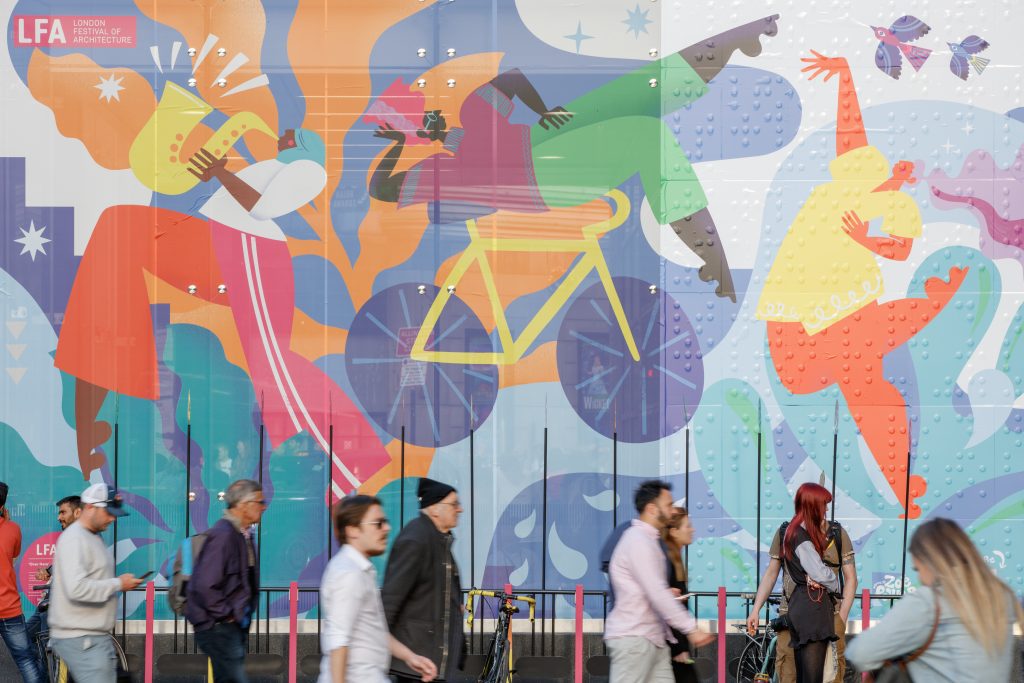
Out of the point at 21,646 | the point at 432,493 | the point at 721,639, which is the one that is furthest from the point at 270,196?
the point at 721,639

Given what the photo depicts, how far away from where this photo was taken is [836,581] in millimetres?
7641

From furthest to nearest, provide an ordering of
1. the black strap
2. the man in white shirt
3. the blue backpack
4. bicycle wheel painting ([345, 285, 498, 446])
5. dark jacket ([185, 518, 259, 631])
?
bicycle wheel painting ([345, 285, 498, 446])
the black strap
the blue backpack
dark jacket ([185, 518, 259, 631])
the man in white shirt

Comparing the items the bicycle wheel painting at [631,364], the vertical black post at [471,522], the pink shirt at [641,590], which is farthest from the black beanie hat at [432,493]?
the bicycle wheel painting at [631,364]

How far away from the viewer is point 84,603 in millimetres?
6848

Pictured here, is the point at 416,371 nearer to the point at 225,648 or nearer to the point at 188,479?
the point at 188,479

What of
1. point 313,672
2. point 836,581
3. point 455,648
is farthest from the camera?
point 313,672

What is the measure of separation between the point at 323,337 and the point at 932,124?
18.0ft

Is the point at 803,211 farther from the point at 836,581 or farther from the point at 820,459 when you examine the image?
the point at 836,581

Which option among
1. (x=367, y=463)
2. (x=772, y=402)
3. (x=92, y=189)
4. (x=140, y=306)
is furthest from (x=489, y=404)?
(x=92, y=189)

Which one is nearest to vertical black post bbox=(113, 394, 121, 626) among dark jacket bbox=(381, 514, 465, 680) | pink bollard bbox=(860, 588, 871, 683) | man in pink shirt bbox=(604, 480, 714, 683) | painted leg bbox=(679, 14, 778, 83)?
dark jacket bbox=(381, 514, 465, 680)

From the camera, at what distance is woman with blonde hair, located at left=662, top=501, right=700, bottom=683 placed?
6.63 metres

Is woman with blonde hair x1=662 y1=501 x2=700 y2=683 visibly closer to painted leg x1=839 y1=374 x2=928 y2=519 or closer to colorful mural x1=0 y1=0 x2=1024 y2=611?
colorful mural x1=0 y1=0 x2=1024 y2=611

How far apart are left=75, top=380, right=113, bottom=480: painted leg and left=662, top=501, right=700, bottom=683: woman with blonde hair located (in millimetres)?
5192

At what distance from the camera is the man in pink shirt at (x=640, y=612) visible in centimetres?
639
